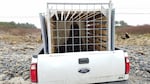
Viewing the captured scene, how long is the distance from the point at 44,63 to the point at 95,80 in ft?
2.91

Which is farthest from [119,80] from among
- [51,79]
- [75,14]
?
[75,14]

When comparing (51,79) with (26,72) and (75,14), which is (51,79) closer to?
(75,14)

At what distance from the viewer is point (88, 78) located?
12.7ft

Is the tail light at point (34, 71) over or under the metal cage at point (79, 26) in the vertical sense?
under

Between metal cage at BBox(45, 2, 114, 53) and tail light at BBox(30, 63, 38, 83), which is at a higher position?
metal cage at BBox(45, 2, 114, 53)

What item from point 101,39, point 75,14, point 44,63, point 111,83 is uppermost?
point 75,14

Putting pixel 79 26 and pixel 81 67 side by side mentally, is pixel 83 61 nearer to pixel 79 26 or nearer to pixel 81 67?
pixel 81 67

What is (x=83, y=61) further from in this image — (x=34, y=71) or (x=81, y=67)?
(x=34, y=71)

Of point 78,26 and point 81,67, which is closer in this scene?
point 81,67

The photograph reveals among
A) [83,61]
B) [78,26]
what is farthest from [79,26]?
[83,61]

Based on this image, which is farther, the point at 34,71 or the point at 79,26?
the point at 79,26

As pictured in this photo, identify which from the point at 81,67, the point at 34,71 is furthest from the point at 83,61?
the point at 34,71

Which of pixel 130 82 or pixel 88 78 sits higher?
pixel 88 78

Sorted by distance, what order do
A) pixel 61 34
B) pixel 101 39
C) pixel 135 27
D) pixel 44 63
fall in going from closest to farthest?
pixel 44 63 < pixel 101 39 < pixel 61 34 < pixel 135 27
